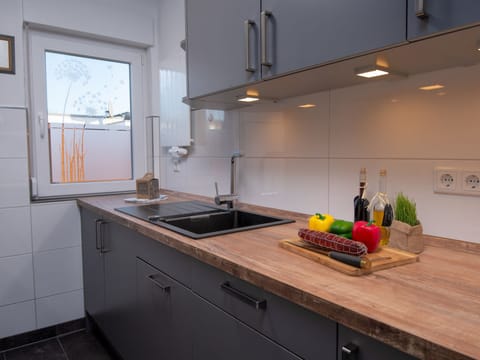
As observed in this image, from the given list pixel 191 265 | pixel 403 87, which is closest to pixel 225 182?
pixel 191 265

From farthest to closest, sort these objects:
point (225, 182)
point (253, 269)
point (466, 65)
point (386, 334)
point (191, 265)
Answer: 1. point (225, 182)
2. point (191, 265)
3. point (466, 65)
4. point (253, 269)
5. point (386, 334)

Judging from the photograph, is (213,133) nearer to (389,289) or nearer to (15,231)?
(15,231)

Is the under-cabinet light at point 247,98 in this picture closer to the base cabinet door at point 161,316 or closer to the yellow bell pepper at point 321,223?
the yellow bell pepper at point 321,223

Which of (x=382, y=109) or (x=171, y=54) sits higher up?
(x=171, y=54)

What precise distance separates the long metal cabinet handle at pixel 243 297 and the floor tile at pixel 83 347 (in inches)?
59.9

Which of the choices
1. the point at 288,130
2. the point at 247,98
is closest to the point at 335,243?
the point at 288,130

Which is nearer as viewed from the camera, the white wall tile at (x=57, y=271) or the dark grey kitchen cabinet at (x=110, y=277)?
the dark grey kitchen cabinet at (x=110, y=277)

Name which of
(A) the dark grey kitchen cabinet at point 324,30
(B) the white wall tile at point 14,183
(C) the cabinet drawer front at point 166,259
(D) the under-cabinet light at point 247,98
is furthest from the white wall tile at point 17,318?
(A) the dark grey kitchen cabinet at point 324,30

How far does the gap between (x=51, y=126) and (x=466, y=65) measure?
2425 mm

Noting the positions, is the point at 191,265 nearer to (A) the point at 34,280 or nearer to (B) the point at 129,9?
(A) the point at 34,280

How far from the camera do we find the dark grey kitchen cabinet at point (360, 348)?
0.67 m

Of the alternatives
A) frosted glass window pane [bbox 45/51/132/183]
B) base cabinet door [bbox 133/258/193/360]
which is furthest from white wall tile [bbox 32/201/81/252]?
base cabinet door [bbox 133/258/193/360]

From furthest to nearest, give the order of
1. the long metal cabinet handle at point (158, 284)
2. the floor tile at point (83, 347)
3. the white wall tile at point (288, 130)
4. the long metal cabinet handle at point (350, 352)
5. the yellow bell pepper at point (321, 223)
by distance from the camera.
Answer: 1. the floor tile at point (83, 347)
2. the white wall tile at point (288, 130)
3. the long metal cabinet handle at point (158, 284)
4. the yellow bell pepper at point (321, 223)
5. the long metal cabinet handle at point (350, 352)

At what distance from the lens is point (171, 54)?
2.66m
